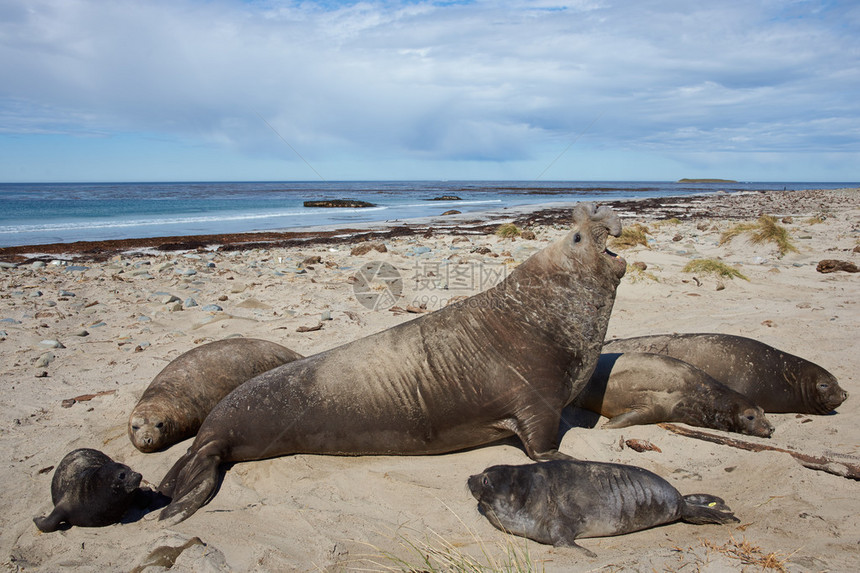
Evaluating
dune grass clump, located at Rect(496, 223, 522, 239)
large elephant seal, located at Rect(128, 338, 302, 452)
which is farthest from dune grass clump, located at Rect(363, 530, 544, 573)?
dune grass clump, located at Rect(496, 223, 522, 239)

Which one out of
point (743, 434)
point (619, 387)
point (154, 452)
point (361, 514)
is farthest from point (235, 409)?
point (743, 434)

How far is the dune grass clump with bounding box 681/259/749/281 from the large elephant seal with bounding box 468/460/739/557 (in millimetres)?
7251

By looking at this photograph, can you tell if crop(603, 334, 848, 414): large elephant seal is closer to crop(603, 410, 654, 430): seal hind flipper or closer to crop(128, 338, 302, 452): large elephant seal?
crop(603, 410, 654, 430): seal hind flipper

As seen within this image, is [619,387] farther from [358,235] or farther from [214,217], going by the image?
[214,217]

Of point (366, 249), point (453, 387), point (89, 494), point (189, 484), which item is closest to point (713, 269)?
point (453, 387)

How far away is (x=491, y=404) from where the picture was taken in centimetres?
412

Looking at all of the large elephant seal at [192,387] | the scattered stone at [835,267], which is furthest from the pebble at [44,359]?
the scattered stone at [835,267]

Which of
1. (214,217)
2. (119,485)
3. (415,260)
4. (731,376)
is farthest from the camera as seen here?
(214,217)

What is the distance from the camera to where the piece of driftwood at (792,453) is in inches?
139

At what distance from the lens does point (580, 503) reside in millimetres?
3193

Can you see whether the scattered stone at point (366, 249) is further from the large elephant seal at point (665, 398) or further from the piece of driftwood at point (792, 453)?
the piece of driftwood at point (792, 453)

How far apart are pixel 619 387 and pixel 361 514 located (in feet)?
8.80

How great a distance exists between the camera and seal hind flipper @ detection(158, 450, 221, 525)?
3474 millimetres

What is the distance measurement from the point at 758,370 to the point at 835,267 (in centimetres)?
604
